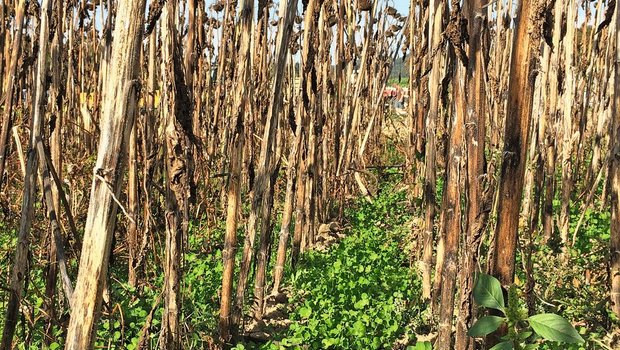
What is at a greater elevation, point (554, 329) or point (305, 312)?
point (554, 329)

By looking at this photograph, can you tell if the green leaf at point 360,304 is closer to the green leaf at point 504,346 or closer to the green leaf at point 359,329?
the green leaf at point 359,329

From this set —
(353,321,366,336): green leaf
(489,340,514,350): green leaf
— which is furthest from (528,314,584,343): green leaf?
(353,321,366,336): green leaf

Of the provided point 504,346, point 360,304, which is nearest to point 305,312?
point 360,304

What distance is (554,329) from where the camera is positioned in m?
1.26

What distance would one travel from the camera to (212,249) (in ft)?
14.5

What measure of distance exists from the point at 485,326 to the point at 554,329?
0.15 meters

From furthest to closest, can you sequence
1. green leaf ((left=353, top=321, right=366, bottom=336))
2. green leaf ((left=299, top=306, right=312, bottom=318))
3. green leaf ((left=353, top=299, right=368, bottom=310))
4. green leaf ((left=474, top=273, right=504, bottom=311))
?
1. green leaf ((left=353, top=299, right=368, bottom=310))
2. green leaf ((left=299, top=306, right=312, bottom=318))
3. green leaf ((left=353, top=321, right=366, bottom=336))
4. green leaf ((left=474, top=273, right=504, bottom=311))

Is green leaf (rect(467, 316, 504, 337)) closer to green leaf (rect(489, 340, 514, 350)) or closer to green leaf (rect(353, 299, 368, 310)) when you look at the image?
green leaf (rect(489, 340, 514, 350))

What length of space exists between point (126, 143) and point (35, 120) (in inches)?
30.3

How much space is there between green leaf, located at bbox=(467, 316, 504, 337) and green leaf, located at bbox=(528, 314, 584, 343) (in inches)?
A: 3.2

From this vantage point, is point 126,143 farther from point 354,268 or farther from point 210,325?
point 354,268

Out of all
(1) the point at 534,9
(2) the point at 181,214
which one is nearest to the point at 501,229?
(1) the point at 534,9

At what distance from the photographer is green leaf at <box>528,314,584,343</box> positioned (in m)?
1.24

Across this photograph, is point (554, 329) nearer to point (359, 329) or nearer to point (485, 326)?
point (485, 326)
